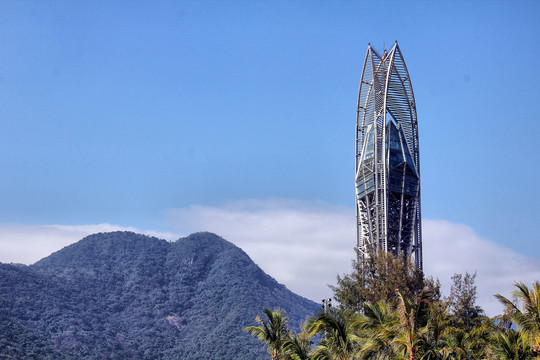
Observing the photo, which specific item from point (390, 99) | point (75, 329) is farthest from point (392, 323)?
point (75, 329)

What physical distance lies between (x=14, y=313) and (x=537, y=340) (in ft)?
601

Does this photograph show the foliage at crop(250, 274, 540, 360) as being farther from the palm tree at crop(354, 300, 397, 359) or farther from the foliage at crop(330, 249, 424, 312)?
the foliage at crop(330, 249, 424, 312)

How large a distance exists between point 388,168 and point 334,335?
1823 inches

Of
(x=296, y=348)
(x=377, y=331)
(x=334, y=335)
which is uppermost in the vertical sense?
(x=377, y=331)

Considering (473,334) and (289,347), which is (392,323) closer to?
(289,347)

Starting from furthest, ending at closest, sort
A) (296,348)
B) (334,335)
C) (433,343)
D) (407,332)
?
1. (296,348)
2. (433,343)
3. (334,335)
4. (407,332)

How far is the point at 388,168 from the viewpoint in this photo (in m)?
77.9

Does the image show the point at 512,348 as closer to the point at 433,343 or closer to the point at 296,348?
the point at 433,343

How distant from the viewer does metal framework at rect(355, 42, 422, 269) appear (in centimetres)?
7744

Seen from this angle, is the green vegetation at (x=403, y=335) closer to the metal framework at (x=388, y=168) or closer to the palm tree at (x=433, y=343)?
the palm tree at (x=433, y=343)

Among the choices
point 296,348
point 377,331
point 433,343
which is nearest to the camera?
point 377,331

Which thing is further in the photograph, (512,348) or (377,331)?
(512,348)

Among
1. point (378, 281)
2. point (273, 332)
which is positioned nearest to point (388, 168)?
point (378, 281)

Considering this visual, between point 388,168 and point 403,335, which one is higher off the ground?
point 388,168
